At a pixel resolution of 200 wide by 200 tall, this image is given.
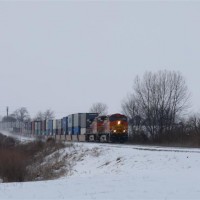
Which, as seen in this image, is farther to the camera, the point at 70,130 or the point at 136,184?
the point at 70,130

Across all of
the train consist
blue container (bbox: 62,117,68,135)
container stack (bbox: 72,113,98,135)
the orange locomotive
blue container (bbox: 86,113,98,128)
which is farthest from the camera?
blue container (bbox: 62,117,68,135)

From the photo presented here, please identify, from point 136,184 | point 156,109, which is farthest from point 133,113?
point 136,184

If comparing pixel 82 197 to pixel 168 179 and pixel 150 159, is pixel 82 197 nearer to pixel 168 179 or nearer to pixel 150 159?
pixel 168 179

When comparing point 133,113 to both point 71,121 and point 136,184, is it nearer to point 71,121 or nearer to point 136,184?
point 71,121

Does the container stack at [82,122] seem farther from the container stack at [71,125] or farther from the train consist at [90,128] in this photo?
the container stack at [71,125]

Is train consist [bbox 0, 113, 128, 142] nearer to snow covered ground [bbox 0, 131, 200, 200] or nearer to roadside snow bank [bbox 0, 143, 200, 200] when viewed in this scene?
roadside snow bank [bbox 0, 143, 200, 200]

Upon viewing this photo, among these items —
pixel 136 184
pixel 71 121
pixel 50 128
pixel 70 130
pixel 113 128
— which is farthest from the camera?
pixel 50 128

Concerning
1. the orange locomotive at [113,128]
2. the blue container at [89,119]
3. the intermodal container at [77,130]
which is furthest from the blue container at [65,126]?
the orange locomotive at [113,128]

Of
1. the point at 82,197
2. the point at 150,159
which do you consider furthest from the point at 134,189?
the point at 150,159

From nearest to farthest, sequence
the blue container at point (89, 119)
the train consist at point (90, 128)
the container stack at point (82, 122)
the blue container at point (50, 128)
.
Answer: the train consist at point (90, 128) < the blue container at point (89, 119) < the container stack at point (82, 122) < the blue container at point (50, 128)

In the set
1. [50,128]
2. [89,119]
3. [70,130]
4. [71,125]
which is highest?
[89,119]

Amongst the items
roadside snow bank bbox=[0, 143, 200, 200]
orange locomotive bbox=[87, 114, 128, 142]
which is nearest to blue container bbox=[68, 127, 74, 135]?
orange locomotive bbox=[87, 114, 128, 142]

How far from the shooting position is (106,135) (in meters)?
47.5

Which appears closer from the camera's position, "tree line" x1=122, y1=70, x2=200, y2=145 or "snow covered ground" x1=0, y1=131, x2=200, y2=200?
"snow covered ground" x1=0, y1=131, x2=200, y2=200
